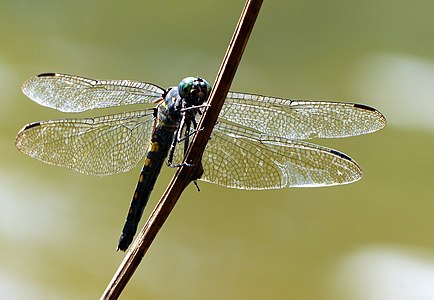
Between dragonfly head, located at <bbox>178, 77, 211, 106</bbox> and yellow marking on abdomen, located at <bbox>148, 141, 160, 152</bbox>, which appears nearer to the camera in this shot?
dragonfly head, located at <bbox>178, 77, 211, 106</bbox>

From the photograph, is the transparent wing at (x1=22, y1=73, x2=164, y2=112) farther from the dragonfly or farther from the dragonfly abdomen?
the dragonfly abdomen

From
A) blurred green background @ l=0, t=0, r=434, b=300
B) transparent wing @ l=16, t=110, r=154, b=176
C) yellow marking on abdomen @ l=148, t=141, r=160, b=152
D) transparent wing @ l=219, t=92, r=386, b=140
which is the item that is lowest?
blurred green background @ l=0, t=0, r=434, b=300

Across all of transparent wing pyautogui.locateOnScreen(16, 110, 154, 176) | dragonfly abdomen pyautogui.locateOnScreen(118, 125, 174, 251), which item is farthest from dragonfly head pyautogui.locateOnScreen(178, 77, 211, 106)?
transparent wing pyautogui.locateOnScreen(16, 110, 154, 176)

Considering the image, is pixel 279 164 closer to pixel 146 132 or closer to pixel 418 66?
pixel 146 132

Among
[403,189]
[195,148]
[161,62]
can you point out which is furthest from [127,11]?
[195,148]

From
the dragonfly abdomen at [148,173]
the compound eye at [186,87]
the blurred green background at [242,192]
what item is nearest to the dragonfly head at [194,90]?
the compound eye at [186,87]
